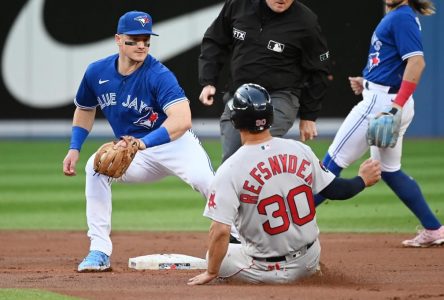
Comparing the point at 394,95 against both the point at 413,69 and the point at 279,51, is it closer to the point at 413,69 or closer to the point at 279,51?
the point at 413,69

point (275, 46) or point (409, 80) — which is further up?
point (275, 46)

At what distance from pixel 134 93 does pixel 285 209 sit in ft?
5.20

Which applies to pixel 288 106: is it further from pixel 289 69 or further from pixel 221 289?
pixel 221 289

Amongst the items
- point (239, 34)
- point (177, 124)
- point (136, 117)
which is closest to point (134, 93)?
point (136, 117)

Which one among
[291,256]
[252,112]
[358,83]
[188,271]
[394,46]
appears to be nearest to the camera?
[252,112]

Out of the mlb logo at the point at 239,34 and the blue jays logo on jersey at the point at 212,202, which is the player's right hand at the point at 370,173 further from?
the mlb logo at the point at 239,34

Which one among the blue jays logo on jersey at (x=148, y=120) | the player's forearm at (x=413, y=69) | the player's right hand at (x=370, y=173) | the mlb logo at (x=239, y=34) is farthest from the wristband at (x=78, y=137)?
the player's forearm at (x=413, y=69)

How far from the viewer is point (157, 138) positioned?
586cm

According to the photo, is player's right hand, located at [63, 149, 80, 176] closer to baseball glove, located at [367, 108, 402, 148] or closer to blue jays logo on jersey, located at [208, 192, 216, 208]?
blue jays logo on jersey, located at [208, 192, 216, 208]

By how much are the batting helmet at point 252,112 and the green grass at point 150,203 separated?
3713mm

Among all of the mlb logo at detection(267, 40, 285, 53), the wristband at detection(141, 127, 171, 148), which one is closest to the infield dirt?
the wristband at detection(141, 127, 171, 148)

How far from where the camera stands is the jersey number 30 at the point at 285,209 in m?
5.04

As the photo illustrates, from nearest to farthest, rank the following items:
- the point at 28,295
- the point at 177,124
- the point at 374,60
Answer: the point at 28,295 → the point at 177,124 → the point at 374,60

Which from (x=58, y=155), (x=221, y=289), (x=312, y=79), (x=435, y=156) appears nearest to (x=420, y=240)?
(x=312, y=79)
